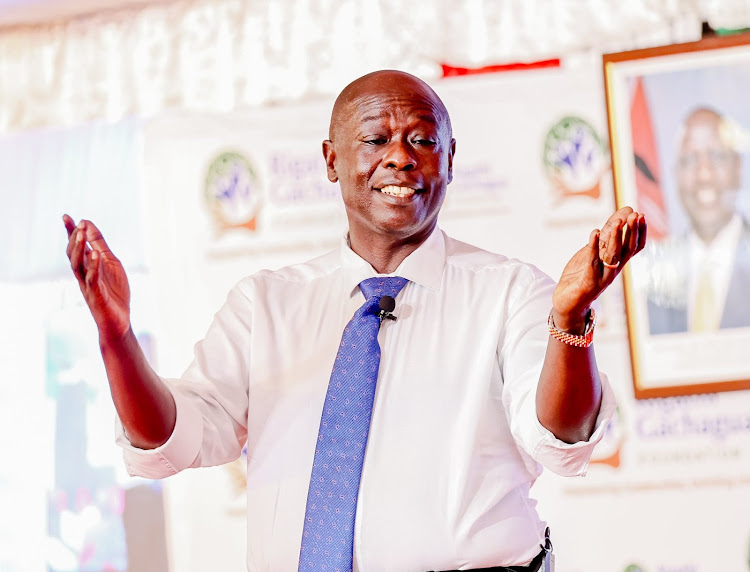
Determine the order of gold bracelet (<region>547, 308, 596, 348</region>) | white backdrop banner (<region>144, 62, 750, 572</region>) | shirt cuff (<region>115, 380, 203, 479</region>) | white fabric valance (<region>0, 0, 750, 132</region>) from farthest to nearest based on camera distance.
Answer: white fabric valance (<region>0, 0, 750, 132</region>) < white backdrop banner (<region>144, 62, 750, 572</region>) < shirt cuff (<region>115, 380, 203, 479</region>) < gold bracelet (<region>547, 308, 596, 348</region>)

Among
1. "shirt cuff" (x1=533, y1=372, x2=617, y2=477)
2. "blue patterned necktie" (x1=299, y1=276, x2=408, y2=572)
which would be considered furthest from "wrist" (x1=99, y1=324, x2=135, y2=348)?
"shirt cuff" (x1=533, y1=372, x2=617, y2=477)

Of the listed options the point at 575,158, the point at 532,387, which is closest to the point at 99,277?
the point at 532,387

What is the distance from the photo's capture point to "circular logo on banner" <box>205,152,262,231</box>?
4.00 m

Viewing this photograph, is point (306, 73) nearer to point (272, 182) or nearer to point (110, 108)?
point (272, 182)

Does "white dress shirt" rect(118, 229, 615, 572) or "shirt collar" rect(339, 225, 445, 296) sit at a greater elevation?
"shirt collar" rect(339, 225, 445, 296)

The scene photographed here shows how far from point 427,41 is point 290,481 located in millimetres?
2501

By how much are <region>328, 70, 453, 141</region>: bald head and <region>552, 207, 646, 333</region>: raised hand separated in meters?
0.69

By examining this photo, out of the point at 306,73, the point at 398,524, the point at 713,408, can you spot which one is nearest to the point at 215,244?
the point at 306,73

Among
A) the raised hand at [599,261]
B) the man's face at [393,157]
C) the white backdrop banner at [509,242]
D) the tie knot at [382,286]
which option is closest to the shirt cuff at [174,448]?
the tie knot at [382,286]

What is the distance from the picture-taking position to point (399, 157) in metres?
2.06

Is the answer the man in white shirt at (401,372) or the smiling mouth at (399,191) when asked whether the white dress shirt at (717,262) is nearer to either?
the man in white shirt at (401,372)

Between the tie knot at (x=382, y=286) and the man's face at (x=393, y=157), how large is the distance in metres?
0.10

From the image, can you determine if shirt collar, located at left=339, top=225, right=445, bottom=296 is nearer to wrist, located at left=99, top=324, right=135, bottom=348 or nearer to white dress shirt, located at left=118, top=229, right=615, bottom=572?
white dress shirt, located at left=118, top=229, right=615, bottom=572

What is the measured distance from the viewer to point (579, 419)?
1.68 meters
